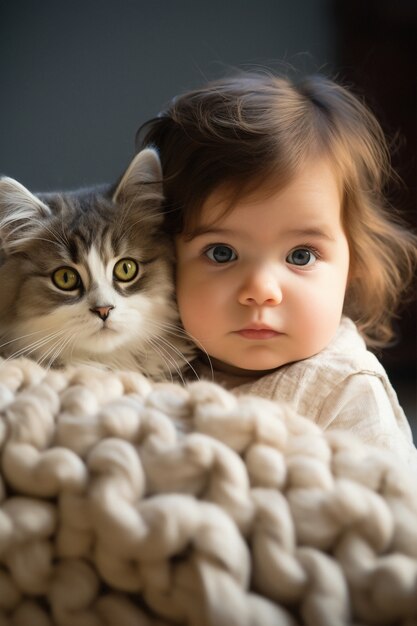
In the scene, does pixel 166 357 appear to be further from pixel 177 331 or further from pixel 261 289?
pixel 261 289

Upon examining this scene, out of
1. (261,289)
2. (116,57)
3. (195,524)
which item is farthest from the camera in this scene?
(116,57)

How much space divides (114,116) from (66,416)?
4.50 feet

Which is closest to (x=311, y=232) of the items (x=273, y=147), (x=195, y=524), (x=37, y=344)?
(x=273, y=147)

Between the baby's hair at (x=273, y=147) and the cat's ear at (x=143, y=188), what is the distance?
2 cm

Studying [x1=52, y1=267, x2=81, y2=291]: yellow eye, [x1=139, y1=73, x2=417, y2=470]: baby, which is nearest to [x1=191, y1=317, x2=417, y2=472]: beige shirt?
[x1=139, y1=73, x2=417, y2=470]: baby

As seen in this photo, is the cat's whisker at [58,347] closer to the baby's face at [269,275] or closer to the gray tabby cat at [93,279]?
the gray tabby cat at [93,279]

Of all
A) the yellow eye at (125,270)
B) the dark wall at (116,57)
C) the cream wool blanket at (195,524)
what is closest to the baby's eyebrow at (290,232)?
the yellow eye at (125,270)

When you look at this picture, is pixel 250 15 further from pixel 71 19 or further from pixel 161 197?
pixel 161 197

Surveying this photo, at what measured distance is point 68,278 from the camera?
1197mm

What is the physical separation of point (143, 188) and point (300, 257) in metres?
0.30

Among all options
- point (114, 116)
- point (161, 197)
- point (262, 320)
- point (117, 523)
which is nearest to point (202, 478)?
point (117, 523)

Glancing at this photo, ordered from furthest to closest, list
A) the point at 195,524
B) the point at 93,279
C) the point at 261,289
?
1. the point at 93,279
2. the point at 261,289
3. the point at 195,524

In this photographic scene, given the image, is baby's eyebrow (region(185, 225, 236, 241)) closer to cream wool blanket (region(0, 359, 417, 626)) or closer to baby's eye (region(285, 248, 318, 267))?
baby's eye (region(285, 248, 318, 267))

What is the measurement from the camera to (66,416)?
2.17 feet
